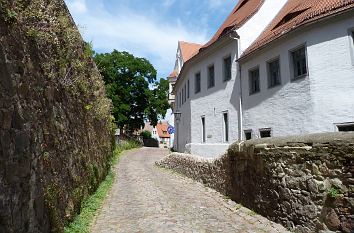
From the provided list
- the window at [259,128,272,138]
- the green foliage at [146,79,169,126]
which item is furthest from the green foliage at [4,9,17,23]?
the green foliage at [146,79,169,126]

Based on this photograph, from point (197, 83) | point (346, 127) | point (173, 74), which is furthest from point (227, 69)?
point (173, 74)

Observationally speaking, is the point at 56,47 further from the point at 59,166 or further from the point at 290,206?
the point at 290,206

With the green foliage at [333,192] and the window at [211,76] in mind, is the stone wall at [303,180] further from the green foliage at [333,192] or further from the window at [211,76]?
the window at [211,76]

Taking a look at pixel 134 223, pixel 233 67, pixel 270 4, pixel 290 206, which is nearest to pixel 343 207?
pixel 290 206

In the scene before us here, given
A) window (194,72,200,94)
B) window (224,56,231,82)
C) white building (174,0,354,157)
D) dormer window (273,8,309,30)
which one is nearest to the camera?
white building (174,0,354,157)

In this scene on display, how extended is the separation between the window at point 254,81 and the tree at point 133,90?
1110 inches

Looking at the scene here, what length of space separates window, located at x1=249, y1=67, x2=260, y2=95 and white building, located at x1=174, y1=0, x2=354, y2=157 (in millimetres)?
57

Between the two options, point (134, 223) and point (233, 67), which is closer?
point (134, 223)

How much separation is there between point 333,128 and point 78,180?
33.6 ft

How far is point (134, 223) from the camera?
816 cm

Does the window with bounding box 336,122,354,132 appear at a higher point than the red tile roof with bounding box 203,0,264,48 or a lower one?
lower

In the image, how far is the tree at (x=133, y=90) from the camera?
46375 millimetres

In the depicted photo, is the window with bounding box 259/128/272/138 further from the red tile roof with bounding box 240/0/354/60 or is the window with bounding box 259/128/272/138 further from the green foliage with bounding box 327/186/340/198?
the green foliage with bounding box 327/186/340/198

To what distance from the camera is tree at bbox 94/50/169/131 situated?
46.4 meters
